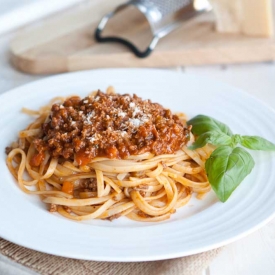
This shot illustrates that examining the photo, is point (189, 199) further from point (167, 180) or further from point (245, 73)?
point (245, 73)

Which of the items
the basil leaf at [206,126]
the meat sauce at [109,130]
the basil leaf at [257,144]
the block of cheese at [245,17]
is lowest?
the block of cheese at [245,17]

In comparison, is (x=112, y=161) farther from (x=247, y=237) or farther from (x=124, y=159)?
(x=247, y=237)

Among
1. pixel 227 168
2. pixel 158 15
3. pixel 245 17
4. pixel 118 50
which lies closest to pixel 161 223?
pixel 227 168

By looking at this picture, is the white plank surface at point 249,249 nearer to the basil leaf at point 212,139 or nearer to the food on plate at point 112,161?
the food on plate at point 112,161

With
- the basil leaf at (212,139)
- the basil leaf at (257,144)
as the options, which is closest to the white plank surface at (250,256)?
the basil leaf at (257,144)

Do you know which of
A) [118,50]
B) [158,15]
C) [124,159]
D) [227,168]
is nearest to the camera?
[227,168]

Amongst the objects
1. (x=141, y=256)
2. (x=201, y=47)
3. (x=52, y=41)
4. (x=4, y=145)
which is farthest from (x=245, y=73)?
(x=141, y=256)
